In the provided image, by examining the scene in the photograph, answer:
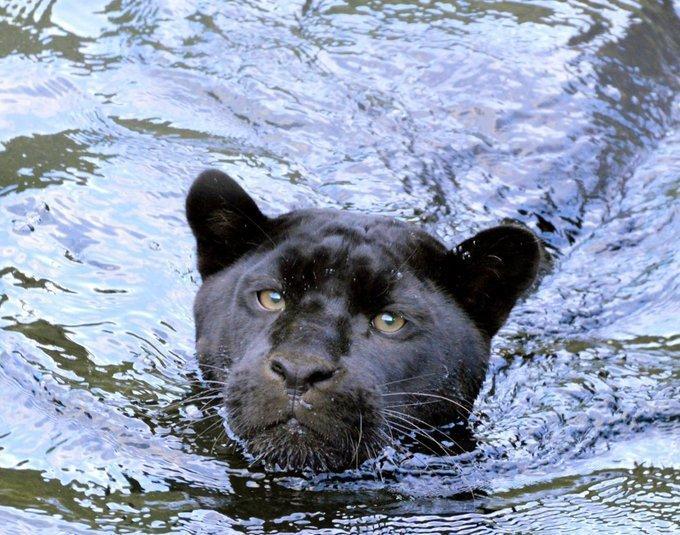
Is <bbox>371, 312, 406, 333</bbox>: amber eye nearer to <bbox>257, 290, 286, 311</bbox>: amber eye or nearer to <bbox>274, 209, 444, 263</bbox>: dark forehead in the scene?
<bbox>274, 209, 444, 263</bbox>: dark forehead

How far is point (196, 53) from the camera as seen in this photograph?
10023 mm

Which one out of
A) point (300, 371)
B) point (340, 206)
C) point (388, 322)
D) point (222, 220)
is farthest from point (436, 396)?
point (340, 206)

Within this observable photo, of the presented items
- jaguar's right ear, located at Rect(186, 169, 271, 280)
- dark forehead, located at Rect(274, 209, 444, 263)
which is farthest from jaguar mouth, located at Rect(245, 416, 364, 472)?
jaguar's right ear, located at Rect(186, 169, 271, 280)

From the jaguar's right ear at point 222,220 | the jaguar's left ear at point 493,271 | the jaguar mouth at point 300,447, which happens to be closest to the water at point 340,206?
the jaguar mouth at point 300,447

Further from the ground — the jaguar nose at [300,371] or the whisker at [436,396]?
the jaguar nose at [300,371]

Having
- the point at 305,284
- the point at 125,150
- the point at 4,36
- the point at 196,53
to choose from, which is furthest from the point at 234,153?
the point at 305,284

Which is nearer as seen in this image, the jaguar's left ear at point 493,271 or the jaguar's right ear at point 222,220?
the jaguar's left ear at point 493,271

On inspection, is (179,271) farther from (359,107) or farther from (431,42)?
(431,42)

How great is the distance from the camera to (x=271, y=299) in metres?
5.86

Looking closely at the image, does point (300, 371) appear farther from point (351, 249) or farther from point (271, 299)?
point (351, 249)

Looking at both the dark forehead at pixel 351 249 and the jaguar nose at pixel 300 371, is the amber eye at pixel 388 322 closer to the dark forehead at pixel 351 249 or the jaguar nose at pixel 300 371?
the dark forehead at pixel 351 249

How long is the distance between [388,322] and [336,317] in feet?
1.03

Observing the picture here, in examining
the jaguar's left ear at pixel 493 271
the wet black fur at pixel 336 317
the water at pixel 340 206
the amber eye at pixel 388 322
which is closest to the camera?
the wet black fur at pixel 336 317

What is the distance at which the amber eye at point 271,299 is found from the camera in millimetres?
5816
